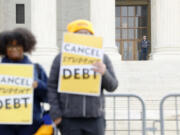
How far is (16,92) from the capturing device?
17.7 feet

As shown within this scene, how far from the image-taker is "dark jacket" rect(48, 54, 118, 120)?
16.3 ft

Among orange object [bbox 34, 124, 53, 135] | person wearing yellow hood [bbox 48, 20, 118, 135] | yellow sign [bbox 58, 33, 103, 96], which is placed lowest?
orange object [bbox 34, 124, 53, 135]

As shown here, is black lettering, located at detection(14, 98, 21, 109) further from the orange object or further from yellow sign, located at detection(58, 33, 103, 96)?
yellow sign, located at detection(58, 33, 103, 96)

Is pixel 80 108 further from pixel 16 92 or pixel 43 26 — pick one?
pixel 43 26

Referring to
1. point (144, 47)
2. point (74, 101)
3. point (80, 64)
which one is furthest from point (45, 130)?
point (144, 47)

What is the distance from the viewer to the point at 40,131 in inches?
202

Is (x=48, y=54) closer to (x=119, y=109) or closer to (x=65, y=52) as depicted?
(x=119, y=109)

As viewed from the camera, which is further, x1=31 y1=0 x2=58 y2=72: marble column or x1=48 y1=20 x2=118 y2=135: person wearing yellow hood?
x1=31 y1=0 x2=58 y2=72: marble column

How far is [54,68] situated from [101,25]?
65.3 feet

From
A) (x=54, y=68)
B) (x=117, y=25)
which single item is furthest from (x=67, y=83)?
(x=117, y=25)

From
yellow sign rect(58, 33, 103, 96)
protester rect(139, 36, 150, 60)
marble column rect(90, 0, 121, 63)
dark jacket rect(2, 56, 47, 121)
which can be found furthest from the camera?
protester rect(139, 36, 150, 60)

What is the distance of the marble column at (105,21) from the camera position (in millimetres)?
24906

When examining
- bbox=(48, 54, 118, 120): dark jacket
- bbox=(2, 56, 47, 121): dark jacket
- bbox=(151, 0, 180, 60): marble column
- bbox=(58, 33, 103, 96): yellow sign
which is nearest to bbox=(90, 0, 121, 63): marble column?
bbox=(151, 0, 180, 60): marble column

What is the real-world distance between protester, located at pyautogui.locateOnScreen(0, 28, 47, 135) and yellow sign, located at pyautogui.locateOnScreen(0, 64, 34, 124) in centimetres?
9
